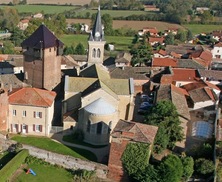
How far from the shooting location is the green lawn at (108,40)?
128625 mm

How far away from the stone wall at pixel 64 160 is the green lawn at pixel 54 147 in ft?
7.20

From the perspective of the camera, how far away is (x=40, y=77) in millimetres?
56625

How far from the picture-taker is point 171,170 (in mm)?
36750

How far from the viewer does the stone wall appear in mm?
40906

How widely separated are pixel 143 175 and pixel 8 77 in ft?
108

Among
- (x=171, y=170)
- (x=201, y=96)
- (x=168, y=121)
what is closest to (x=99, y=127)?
(x=168, y=121)

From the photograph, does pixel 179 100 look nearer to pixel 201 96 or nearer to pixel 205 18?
pixel 201 96

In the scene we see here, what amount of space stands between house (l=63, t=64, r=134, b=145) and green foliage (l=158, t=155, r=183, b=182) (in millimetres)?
12300


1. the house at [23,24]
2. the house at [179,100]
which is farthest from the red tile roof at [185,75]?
the house at [23,24]

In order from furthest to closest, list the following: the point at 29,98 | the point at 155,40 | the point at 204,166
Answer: the point at 155,40, the point at 29,98, the point at 204,166

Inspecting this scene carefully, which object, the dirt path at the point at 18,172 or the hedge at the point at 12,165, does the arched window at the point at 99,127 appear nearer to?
the hedge at the point at 12,165

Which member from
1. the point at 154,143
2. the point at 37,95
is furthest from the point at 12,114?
the point at 154,143

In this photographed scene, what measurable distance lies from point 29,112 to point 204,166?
24987mm

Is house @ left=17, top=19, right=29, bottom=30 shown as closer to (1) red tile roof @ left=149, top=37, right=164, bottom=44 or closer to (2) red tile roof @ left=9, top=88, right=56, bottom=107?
(1) red tile roof @ left=149, top=37, right=164, bottom=44
